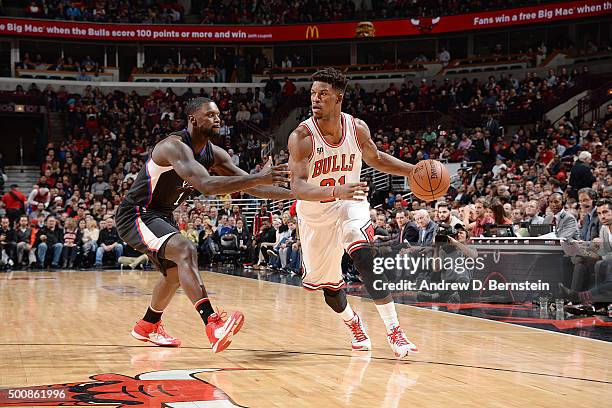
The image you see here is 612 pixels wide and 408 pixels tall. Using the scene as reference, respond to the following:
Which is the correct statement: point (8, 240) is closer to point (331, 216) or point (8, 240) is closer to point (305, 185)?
point (331, 216)

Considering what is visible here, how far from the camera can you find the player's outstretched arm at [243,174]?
564 cm

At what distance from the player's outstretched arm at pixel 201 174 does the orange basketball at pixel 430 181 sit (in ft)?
4.35

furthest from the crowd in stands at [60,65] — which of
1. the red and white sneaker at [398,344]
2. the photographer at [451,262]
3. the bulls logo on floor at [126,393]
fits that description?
the bulls logo on floor at [126,393]

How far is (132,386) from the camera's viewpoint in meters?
4.40

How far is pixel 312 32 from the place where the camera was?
100ft

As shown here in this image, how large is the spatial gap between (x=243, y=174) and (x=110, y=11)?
26885mm

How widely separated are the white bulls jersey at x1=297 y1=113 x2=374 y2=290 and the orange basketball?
457 millimetres

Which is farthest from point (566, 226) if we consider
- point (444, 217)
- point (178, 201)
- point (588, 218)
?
point (178, 201)

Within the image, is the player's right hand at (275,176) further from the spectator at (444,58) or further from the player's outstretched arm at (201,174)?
the spectator at (444,58)

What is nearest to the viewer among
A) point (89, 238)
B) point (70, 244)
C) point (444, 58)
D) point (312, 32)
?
point (70, 244)

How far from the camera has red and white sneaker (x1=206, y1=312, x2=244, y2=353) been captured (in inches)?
200

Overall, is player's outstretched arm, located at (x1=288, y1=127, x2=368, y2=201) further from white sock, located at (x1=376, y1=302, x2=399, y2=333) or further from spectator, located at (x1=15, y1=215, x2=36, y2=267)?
spectator, located at (x1=15, y1=215, x2=36, y2=267)

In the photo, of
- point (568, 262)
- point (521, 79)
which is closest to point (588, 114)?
point (521, 79)

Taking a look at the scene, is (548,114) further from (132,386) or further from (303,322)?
(132,386)
